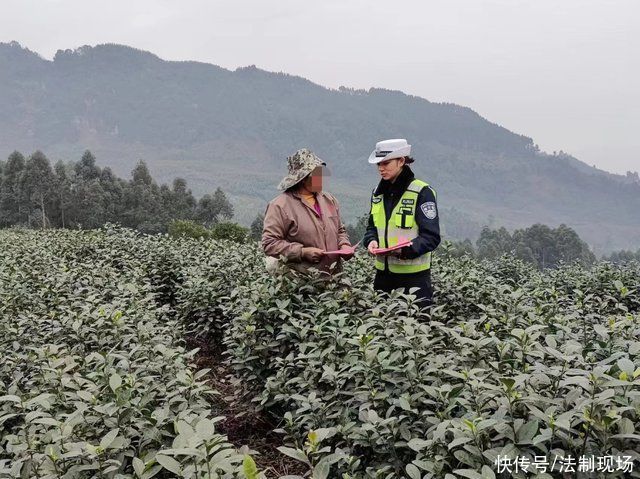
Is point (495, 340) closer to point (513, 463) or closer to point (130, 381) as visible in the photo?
point (513, 463)

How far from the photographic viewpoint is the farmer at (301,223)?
362 centimetres

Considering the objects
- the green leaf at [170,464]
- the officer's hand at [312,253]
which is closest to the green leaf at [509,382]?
the green leaf at [170,464]

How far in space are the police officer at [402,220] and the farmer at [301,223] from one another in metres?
0.28

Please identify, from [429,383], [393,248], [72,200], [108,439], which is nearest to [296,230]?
[393,248]

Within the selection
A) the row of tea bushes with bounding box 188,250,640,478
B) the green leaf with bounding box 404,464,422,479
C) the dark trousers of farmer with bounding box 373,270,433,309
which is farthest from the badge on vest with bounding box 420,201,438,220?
the green leaf with bounding box 404,464,422,479

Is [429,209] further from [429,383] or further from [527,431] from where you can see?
[527,431]

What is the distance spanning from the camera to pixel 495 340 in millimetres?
2273

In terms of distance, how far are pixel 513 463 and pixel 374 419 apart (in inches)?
21.3

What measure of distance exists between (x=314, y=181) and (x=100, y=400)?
1962 mm

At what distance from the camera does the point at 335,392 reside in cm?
243

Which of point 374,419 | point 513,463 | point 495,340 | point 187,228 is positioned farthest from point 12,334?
point 187,228

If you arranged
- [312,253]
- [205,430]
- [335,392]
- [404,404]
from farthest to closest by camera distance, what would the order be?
1. [312,253]
2. [335,392]
3. [404,404]
4. [205,430]

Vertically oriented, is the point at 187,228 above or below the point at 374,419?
below

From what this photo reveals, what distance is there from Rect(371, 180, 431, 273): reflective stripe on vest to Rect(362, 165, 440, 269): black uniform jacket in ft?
0.09
